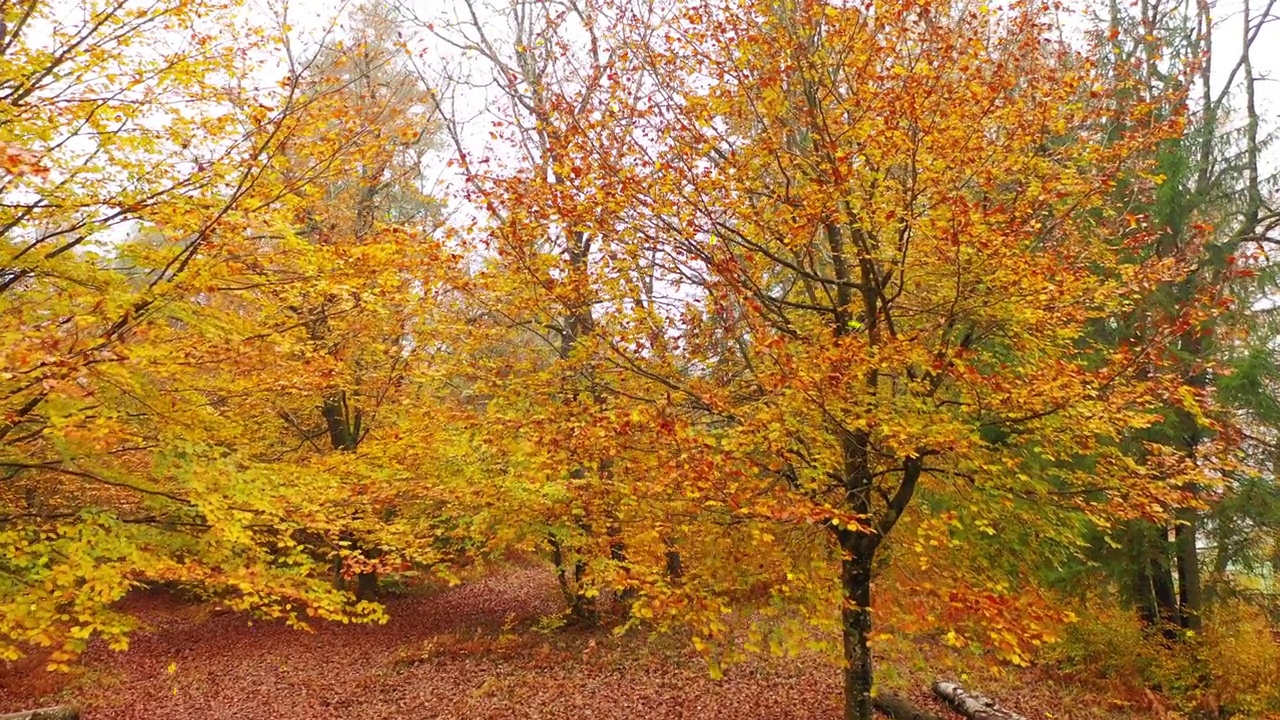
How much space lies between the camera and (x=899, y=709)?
10.4 m

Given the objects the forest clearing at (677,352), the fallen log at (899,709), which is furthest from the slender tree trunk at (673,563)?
the fallen log at (899,709)

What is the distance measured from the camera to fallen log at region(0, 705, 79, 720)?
992 centimetres

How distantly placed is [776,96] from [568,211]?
2.55 meters

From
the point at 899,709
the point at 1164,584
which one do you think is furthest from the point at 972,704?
the point at 1164,584

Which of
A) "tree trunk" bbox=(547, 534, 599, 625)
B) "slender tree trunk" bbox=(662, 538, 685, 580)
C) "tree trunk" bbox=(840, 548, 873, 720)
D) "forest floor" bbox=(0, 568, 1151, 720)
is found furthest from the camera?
"tree trunk" bbox=(547, 534, 599, 625)

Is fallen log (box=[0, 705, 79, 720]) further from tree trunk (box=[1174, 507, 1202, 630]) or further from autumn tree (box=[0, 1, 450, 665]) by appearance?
tree trunk (box=[1174, 507, 1202, 630])

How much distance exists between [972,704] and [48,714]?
44.7 ft

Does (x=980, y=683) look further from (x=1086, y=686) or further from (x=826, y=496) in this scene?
(x=826, y=496)

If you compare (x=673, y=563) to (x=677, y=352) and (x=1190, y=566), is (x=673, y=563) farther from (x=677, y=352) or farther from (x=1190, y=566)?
(x=1190, y=566)

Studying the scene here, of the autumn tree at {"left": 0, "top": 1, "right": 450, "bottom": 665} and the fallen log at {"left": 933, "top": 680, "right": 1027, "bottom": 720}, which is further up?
the autumn tree at {"left": 0, "top": 1, "right": 450, "bottom": 665}

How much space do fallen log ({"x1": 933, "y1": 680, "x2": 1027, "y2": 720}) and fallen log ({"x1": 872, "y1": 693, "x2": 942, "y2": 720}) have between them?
0.55m

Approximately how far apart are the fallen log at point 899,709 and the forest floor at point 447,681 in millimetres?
355

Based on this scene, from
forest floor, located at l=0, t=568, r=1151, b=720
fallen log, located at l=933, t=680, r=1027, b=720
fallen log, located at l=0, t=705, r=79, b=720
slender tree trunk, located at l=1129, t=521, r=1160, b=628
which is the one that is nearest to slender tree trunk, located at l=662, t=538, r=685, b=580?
forest floor, located at l=0, t=568, r=1151, b=720

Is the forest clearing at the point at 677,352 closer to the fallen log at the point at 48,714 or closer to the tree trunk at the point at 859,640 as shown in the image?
the tree trunk at the point at 859,640
